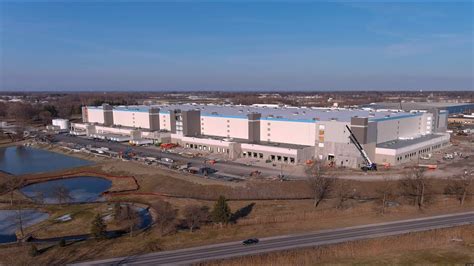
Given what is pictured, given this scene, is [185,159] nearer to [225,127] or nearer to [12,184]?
[225,127]

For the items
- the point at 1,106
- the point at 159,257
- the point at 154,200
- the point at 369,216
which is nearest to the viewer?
the point at 159,257

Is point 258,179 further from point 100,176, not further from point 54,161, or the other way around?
point 54,161

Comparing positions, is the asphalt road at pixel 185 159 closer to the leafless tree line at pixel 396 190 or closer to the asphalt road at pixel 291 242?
the leafless tree line at pixel 396 190

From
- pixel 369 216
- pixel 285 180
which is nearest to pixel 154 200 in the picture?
pixel 285 180

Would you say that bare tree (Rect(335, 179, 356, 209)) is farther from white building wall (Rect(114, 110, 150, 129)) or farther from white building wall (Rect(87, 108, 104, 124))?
white building wall (Rect(87, 108, 104, 124))

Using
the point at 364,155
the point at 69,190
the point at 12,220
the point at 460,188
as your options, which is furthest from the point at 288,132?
the point at 12,220
